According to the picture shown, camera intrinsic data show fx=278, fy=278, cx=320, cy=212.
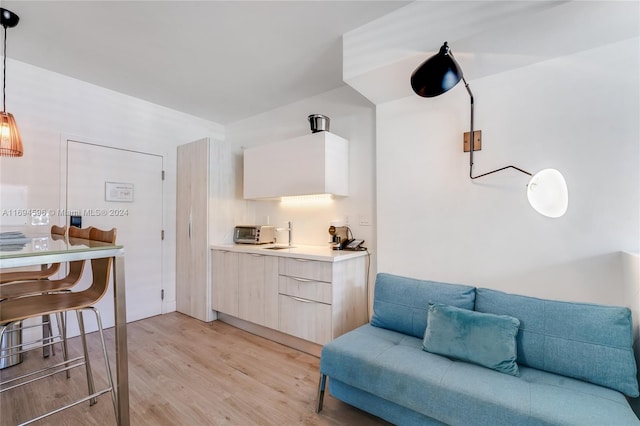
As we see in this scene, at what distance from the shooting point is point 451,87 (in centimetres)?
159

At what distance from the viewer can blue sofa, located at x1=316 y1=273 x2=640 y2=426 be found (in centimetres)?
123

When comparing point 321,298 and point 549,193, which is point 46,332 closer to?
point 321,298

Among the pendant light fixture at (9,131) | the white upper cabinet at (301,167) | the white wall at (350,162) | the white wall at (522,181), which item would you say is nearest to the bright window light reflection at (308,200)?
the white wall at (350,162)

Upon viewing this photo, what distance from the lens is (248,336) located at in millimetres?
2953

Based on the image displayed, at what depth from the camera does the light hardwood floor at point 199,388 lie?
1.73 meters

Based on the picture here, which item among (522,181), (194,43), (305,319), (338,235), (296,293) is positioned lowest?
(305,319)

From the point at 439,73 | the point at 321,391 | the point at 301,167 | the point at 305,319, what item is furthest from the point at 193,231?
the point at 439,73

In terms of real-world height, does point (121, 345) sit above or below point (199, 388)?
above

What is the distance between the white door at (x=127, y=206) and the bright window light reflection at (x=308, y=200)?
1.66 metres

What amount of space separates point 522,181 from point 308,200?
2.05 m

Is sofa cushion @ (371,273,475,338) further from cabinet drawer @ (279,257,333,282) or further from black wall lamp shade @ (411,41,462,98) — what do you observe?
black wall lamp shade @ (411,41,462,98)

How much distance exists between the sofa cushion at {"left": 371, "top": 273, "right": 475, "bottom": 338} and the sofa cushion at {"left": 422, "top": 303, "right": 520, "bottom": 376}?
0.49ft

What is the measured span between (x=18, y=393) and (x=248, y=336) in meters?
1.68

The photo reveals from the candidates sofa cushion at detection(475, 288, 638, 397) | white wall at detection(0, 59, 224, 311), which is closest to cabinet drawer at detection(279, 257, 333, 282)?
sofa cushion at detection(475, 288, 638, 397)
